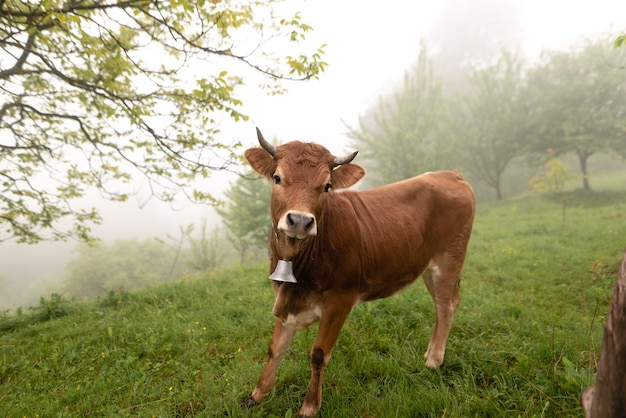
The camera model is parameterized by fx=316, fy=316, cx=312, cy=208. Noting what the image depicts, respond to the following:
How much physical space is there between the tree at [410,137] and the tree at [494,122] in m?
2.61

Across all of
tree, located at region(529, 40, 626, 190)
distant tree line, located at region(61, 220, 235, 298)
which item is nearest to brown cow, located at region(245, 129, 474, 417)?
tree, located at region(529, 40, 626, 190)

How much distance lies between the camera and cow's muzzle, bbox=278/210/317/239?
1872 mm

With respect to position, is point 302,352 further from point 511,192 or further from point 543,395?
point 511,192

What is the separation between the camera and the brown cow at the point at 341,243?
2.30 m

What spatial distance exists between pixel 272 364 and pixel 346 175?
5.99ft

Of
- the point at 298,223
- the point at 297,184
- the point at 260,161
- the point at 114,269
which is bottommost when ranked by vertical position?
the point at 114,269

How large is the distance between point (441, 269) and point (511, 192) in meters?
31.0

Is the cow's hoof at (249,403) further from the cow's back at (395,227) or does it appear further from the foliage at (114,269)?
the foliage at (114,269)

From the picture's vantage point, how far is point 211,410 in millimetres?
2725

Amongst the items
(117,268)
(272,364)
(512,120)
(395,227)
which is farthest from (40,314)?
(117,268)

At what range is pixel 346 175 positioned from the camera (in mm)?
2742

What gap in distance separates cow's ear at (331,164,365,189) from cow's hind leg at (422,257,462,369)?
1404mm

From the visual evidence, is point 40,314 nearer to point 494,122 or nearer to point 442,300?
point 442,300

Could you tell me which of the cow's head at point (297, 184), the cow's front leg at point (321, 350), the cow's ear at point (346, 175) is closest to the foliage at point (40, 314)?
the cow's front leg at point (321, 350)
